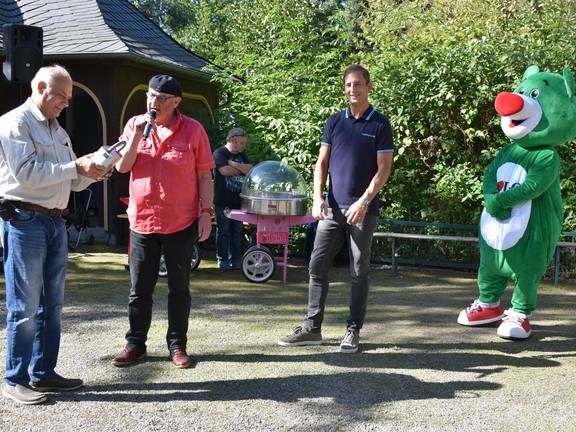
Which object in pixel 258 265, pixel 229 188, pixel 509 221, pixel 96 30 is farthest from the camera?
pixel 96 30

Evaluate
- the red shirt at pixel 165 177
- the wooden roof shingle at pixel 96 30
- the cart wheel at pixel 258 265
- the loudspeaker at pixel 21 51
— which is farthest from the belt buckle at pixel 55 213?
the wooden roof shingle at pixel 96 30

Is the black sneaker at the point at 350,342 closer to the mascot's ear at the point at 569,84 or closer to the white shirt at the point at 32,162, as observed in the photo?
the white shirt at the point at 32,162

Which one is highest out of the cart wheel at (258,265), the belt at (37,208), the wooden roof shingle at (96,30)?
the wooden roof shingle at (96,30)

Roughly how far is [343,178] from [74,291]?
3.63 metres

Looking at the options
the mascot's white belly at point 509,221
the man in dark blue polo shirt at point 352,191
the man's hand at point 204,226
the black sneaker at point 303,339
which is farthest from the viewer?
the mascot's white belly at point 509,221

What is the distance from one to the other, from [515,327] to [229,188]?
4.08m

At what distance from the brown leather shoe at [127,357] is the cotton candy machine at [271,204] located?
124 inches

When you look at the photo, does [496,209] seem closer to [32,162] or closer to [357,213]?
[357,213]

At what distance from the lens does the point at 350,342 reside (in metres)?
5.11

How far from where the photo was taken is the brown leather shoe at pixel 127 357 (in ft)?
15.3

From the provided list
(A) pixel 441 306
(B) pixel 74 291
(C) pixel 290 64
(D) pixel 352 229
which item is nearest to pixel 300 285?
(A) pixel 441 306

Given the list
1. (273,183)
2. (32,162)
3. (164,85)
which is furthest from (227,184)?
(32,162)

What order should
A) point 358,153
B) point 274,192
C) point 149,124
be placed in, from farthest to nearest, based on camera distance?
point 274,192 < point 358,153 < point 149,124

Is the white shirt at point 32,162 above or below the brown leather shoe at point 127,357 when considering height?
above
